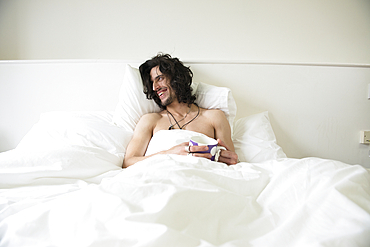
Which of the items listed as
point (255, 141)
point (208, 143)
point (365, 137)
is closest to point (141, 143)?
point (208, 143)

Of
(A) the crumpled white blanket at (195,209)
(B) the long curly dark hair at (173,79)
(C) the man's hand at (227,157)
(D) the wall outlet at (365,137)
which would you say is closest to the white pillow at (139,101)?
(B) the long curly dark hair at (173,79)

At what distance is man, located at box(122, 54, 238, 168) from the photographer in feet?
3.65

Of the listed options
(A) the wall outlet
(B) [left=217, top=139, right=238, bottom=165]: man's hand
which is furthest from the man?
(A) the wall outlet

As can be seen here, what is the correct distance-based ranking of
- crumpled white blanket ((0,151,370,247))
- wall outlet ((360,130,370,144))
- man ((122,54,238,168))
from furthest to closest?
wall outlet ((360,130,370,144)), man ((122,54,238,168)), crumpled white blanket ((0,151,370,247))

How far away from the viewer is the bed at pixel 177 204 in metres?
0.39

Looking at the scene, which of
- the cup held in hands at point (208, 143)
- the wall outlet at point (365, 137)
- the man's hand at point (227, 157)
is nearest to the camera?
the cup held in hands at point (208, 143)

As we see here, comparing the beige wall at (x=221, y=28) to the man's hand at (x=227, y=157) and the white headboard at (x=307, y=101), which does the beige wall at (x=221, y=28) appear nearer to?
the white headboard at (x=307, y=101)

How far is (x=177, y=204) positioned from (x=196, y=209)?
1.8 inches

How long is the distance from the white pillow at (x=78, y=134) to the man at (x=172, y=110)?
73 millimetres

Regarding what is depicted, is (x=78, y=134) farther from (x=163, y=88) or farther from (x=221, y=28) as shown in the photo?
(x=221, y=28)

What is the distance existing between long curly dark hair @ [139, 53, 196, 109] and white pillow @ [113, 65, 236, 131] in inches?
1.6

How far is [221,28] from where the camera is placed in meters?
1.53

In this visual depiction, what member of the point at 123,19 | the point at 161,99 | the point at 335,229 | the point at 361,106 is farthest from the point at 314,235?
the point at 123,19

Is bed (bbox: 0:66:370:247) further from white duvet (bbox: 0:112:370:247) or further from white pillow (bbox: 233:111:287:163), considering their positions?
white pillow (bbox: 233:111:287:163)
